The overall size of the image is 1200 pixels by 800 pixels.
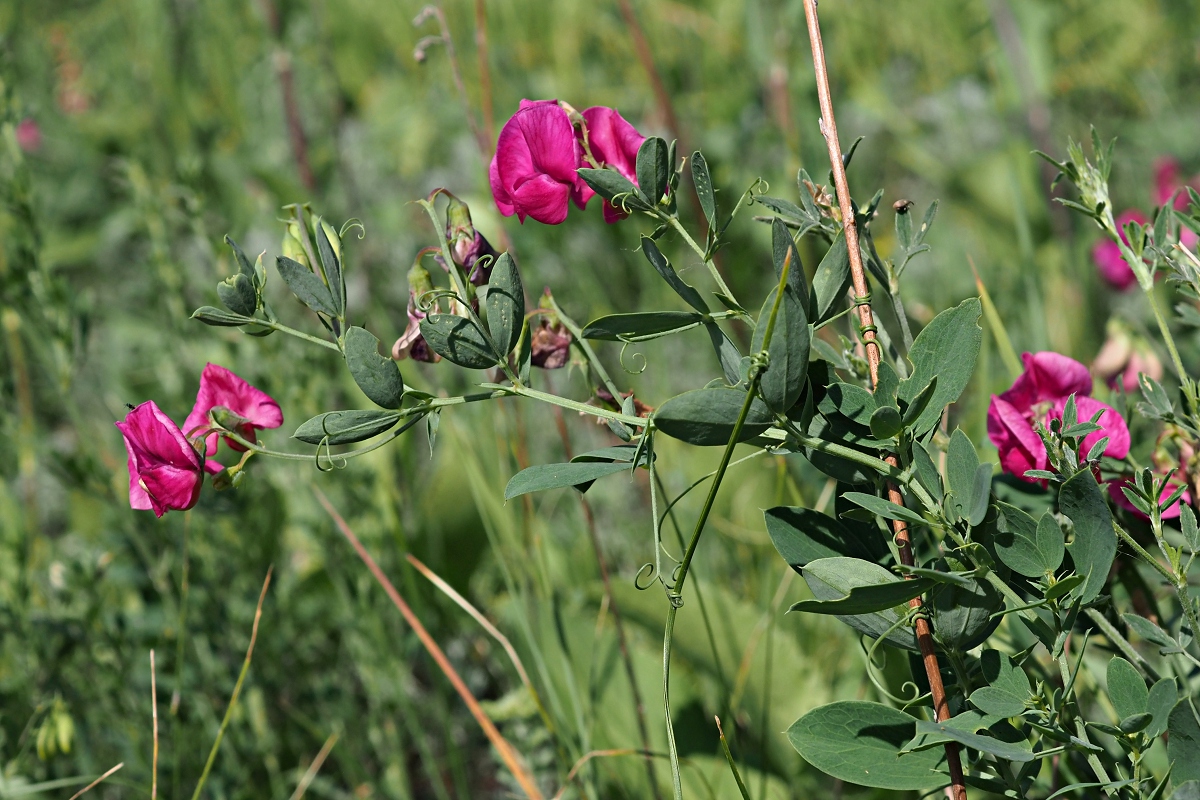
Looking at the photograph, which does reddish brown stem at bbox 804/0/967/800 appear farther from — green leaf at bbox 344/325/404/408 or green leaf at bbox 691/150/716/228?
green leaf at bbox 344/325/404/408

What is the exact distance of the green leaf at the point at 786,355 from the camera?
0.41 m

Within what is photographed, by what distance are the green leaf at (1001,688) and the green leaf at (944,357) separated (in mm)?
120

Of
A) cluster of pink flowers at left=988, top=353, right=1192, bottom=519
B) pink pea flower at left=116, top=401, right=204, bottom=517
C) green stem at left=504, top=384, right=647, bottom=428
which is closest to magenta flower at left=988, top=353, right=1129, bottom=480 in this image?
cluster of pink flowers at left=988, top=353, right=1192, bottom=519

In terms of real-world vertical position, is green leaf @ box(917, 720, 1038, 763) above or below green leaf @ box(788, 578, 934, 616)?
below

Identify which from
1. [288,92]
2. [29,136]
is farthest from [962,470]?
[29,136]

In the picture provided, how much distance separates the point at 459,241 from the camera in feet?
1.74

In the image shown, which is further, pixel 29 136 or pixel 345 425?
pixel 29 136

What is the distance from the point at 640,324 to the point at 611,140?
13 centimetres

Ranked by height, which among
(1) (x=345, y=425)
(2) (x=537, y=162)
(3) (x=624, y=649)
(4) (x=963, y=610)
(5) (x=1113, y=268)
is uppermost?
(2) (x=537, y=162)

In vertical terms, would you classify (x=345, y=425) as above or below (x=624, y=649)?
above

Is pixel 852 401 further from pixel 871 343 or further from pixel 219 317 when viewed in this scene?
pixel 219 317

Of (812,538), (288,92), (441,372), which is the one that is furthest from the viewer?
(288,92)

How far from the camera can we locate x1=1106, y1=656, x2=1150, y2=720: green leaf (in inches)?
18.0

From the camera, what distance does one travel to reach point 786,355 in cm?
41
